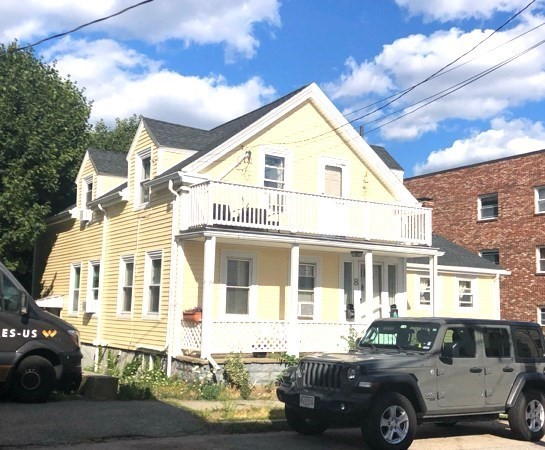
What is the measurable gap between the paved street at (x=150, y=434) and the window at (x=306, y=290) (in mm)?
7495

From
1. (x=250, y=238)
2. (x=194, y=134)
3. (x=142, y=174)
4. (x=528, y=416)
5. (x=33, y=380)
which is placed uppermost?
(x=194, y=134)

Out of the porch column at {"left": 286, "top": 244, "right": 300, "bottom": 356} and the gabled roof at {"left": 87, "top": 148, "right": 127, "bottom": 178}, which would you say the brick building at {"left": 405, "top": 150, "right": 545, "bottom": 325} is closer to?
the gabled roof at {"left": 87, "top": 148, "right": 127, "bottom": 178}

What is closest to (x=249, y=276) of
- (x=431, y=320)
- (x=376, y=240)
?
(x=376, y=240)

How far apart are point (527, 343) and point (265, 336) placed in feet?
22.6

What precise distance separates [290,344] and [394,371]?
749 cm

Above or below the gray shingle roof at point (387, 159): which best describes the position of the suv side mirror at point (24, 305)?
below

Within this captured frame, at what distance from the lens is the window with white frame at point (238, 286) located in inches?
679

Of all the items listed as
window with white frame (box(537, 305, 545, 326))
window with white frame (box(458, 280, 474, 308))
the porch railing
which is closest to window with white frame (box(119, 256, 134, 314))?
the porch railing

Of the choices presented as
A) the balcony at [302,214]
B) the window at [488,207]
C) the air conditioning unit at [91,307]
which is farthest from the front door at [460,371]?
the window at [488,207]

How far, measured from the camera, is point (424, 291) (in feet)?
70.8

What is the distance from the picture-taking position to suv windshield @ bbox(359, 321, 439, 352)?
31.2 feet

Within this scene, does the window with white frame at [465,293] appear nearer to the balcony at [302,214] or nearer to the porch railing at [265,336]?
the balcony at [302,214]

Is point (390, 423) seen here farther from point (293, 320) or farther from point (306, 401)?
point (293, 320)

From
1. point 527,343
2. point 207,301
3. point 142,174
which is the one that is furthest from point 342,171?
point 527,343
